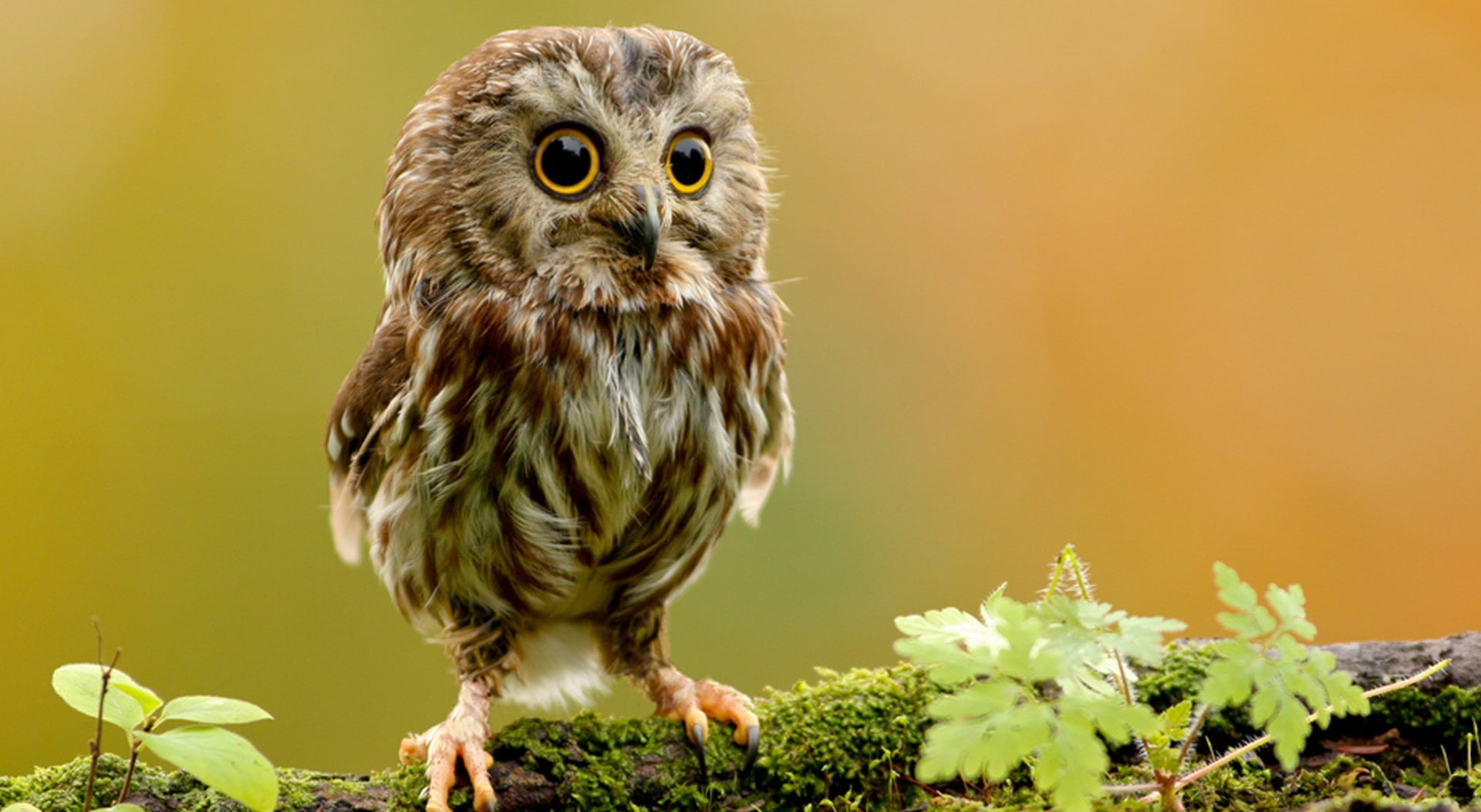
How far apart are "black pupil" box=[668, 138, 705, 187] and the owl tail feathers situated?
991 mm

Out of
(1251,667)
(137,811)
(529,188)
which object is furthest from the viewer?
(529,188)

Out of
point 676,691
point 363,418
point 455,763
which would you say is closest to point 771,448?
point 676,691

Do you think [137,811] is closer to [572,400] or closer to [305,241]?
[572,400]

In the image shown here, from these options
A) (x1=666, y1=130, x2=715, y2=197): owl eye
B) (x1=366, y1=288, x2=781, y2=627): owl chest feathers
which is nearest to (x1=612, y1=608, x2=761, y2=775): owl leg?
(x1=366, y1=288, x2=781, y2=627): owl chest feathers

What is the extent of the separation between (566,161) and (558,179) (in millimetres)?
37

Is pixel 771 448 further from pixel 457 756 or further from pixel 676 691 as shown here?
pixel 457 756

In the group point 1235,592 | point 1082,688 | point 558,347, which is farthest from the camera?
point 558,347

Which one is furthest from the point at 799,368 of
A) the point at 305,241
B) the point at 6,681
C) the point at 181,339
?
the point at 6,681

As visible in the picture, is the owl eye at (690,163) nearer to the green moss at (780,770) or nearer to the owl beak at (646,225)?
the owl beak at (646,225)

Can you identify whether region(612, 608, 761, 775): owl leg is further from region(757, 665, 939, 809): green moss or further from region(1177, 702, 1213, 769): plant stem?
region(1177, 702, 1213, 769): plant stem

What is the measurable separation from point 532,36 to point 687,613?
278cm

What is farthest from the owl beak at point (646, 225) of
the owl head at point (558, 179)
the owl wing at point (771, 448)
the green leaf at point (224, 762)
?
the green leaf at point (224, 762)

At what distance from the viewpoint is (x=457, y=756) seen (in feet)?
6.93

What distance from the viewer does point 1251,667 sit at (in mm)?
1417
